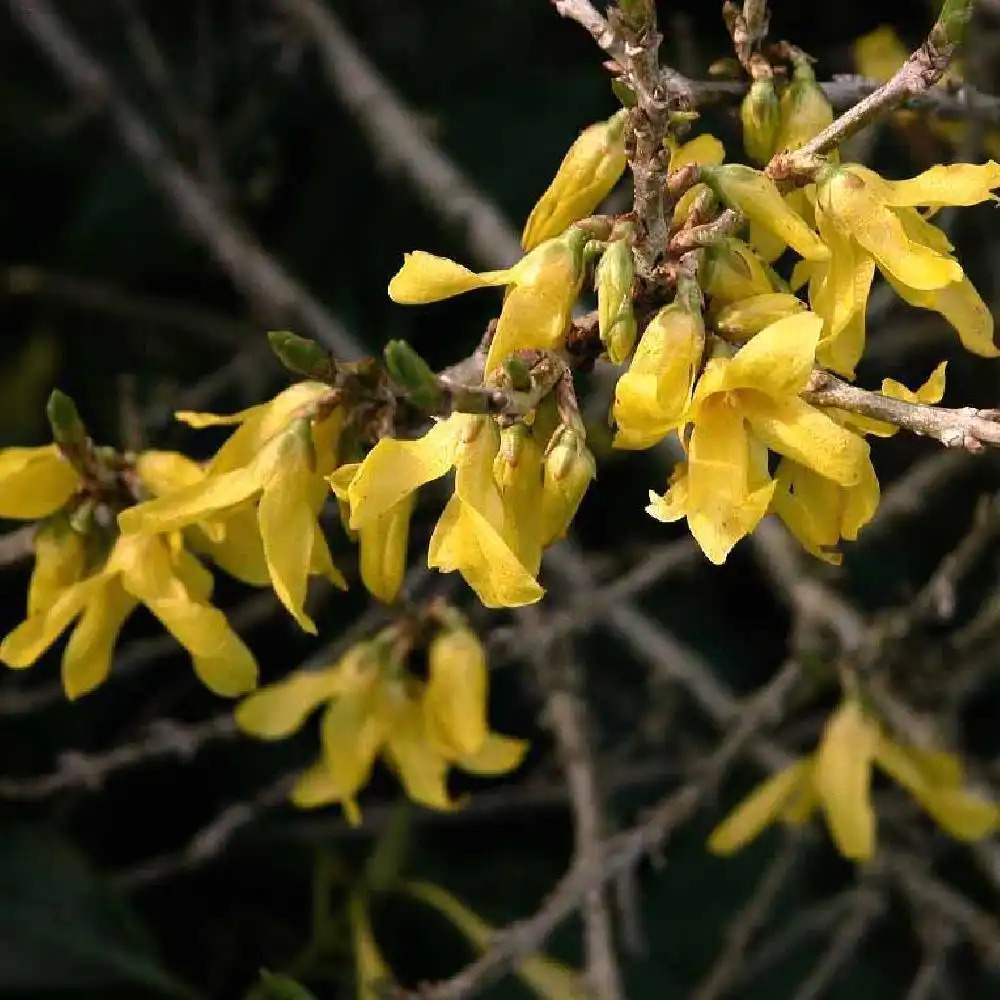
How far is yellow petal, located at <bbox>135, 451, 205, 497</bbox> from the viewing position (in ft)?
3.29

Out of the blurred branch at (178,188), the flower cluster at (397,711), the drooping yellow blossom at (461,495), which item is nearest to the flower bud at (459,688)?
the flower cluster at (397,711)

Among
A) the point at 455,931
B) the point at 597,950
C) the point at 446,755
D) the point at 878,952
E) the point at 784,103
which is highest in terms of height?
the point at 784,103

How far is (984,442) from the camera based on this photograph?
2.25 ft

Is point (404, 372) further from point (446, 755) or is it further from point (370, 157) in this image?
point (370, 157)

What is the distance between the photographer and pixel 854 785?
4.38 ft

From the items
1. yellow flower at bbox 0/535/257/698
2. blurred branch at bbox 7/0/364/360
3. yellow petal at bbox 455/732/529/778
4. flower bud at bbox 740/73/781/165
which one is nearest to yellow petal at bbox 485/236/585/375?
flower bud at bbox 740/73/781/165

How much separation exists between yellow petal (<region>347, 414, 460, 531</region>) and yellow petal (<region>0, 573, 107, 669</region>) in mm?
294

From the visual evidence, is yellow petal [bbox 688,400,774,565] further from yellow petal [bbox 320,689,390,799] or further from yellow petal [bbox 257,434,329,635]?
yellow petal [bbox 320,689,390,799]

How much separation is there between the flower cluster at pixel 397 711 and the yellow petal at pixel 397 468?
412 mm

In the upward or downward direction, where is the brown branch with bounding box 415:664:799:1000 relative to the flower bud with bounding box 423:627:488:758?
downward

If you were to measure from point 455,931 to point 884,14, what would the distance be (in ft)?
5.24

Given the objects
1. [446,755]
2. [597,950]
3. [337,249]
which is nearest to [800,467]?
[446,755]

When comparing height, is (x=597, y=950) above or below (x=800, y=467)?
below

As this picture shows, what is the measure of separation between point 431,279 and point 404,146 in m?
0.97
